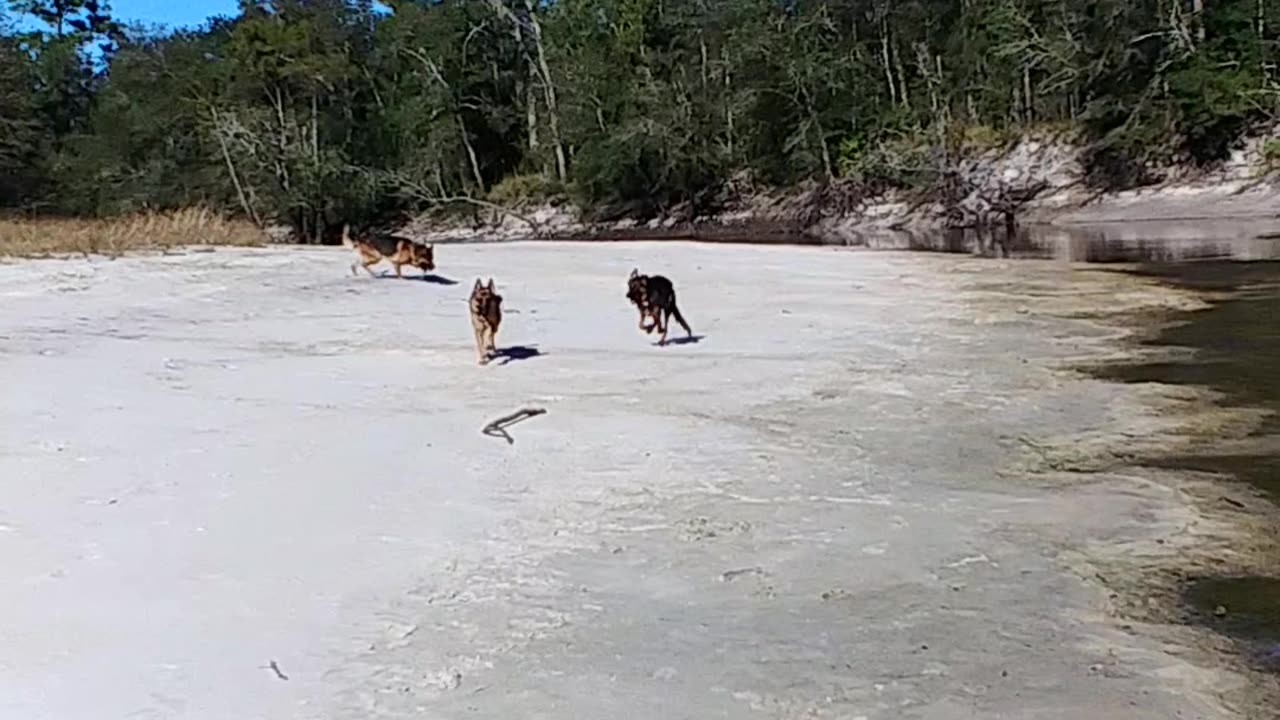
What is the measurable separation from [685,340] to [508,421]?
14.6 ft

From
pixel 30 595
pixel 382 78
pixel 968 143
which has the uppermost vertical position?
pixel 382 78

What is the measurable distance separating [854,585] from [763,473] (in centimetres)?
190

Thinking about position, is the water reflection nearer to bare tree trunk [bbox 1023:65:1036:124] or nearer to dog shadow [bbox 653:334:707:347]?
bare tree trunk [bbox 1023:65:1036:124]

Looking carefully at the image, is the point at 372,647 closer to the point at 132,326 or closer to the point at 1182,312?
the point at 132,326

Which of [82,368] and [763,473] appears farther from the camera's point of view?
[82,368]

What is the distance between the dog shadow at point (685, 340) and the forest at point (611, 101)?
27271 mm

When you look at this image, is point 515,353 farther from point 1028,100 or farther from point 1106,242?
point 1028,100

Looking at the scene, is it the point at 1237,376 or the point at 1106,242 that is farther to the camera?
the point at 1106,242

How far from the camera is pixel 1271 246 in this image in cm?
2417

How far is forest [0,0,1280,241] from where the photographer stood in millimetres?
41375

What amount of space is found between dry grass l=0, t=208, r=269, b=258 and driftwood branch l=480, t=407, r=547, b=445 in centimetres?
1090

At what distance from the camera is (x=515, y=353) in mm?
11438

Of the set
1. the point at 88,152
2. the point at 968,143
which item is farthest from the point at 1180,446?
the point at 88,152

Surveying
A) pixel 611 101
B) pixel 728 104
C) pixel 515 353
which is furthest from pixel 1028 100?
pixel 515 353
